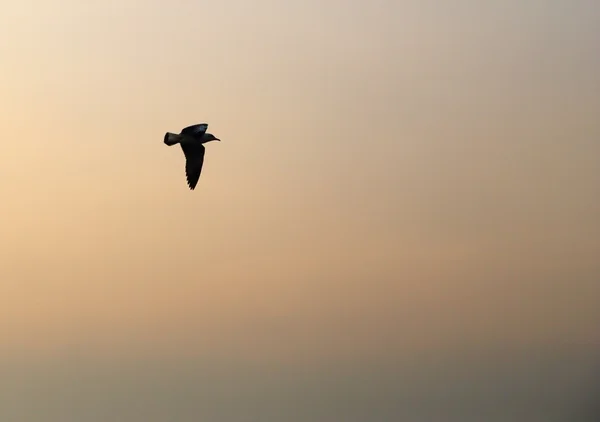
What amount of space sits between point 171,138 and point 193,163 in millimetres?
2142

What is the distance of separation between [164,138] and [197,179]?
2.87 m

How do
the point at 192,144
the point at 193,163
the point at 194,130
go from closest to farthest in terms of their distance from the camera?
the point at 194,130, the point at 192,144, the point at 193,163

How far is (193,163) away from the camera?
39719mm

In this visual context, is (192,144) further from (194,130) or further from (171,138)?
(171,138)

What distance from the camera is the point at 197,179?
39.7m

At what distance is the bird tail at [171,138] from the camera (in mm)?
37906

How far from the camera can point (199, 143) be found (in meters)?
39.1

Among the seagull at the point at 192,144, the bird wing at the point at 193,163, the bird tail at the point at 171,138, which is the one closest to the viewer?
the bird tail at the point at 171,138

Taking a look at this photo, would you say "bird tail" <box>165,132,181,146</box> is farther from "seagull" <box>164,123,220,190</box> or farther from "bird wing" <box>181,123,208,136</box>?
"bird wing" <box>181,123,208,136</box>

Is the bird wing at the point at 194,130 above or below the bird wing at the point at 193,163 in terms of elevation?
above

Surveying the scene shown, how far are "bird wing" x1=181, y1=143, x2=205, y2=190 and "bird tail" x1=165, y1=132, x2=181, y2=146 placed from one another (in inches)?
43.7

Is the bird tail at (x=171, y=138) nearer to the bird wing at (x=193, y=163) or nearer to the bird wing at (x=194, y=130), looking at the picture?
the bird wing at (x=194, y=130)

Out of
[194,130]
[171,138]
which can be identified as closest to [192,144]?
[194,130]

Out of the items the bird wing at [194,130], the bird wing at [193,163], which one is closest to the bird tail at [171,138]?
the bird wing at [194,130]
